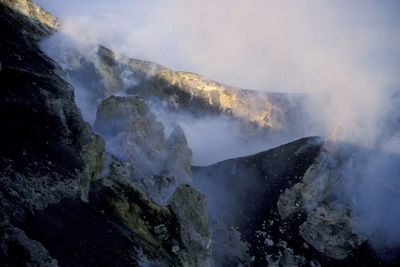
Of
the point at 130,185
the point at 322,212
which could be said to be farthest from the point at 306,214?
the point at 130,185

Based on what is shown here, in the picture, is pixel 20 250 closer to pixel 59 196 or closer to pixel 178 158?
pixel 59 196

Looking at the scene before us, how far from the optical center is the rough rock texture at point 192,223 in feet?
68.7

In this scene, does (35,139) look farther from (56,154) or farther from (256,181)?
(256,181)

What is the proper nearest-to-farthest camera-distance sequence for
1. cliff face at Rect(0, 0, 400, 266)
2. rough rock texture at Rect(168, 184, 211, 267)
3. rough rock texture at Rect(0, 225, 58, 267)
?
1. rough rock texture at Rect(0, 225, 58, 267)
2. cliff face at Rect(0, 0, 400, 266)
3. rough rock texture at Rect(168, 184, 211, 267)

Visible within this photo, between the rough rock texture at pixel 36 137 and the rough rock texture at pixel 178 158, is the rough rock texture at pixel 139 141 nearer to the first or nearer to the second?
the rough rock texture at pixel 178 158

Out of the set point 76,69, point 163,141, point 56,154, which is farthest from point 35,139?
point 76,69

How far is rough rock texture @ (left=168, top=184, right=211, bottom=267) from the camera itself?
20.9 m

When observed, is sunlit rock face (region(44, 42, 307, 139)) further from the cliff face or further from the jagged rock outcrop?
the jagged rock outcrop

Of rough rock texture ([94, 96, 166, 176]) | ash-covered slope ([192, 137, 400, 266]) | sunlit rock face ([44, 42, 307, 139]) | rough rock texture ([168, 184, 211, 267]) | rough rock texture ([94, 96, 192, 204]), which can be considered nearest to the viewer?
rough rock texture ([168, 184, 211, 267])

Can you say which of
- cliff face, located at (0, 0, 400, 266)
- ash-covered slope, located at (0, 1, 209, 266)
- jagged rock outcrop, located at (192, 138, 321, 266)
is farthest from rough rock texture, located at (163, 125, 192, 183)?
ash-covered slope, located at (0, 1, 209, 266)

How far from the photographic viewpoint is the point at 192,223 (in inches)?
908

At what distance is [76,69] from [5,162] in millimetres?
70213

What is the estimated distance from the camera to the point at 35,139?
13.9 m

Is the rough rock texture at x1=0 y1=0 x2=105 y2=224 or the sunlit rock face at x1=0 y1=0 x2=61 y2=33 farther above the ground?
the sunlit rock face at x1=0 y1=0 x2=61 y2=33
